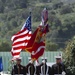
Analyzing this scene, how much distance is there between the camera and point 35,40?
19828 millimetres

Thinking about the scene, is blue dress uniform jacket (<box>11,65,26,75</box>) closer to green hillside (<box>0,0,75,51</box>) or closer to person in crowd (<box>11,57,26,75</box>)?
person in crowd (<box>11,57,26,75</box>)

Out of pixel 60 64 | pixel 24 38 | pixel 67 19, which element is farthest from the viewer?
pixel 67 19

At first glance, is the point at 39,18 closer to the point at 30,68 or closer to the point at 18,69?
the point at 30,68

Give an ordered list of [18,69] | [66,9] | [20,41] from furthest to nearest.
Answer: [66,9]
[20,41]
[18,69]

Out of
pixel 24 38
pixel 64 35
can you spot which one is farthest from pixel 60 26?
pixel 24 38

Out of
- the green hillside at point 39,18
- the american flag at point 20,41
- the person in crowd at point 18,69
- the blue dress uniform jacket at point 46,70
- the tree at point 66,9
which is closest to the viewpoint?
the person in crowd at point 18,69

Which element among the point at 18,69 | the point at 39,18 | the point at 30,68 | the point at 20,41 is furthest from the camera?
the point at 39,18

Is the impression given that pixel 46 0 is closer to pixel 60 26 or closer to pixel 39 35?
pixel 60 26

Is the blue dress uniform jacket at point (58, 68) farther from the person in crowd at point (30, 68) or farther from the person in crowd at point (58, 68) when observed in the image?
the person in crowd at point (30, 68)

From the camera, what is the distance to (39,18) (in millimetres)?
111625

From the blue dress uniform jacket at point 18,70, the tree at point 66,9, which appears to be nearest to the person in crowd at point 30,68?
the blue dress uniform jacket at point 18,70

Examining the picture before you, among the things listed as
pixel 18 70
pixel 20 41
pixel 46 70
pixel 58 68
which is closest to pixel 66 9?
pixel 20 41

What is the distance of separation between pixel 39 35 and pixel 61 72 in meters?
1.56

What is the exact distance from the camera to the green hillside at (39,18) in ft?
329
